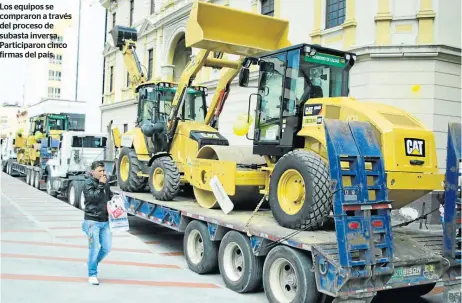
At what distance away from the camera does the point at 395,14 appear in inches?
558

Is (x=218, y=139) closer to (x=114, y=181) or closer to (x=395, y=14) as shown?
(x=114, y=181)

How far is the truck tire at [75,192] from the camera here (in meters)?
16.1

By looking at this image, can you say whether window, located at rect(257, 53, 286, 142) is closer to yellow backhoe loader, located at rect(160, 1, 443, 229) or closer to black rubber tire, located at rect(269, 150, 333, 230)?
yellow backhoe loader, located at rect(160, 1, 443, 229)

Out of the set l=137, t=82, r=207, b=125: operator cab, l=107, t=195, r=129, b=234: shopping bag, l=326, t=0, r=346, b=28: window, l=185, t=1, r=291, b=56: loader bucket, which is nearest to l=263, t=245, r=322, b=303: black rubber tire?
l=107, t=195, r=129, b=234: shopping bag

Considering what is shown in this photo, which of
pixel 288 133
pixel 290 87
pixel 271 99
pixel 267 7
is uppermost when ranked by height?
pixel 267 7

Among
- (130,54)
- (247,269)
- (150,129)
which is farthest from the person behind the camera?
(130,54)

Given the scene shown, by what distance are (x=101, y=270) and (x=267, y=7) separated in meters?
14.3

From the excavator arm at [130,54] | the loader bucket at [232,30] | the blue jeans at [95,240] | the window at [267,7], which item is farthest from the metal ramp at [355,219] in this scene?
the window at [267,7]

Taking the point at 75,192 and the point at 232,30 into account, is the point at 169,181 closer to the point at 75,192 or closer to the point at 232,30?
the point at 232,30

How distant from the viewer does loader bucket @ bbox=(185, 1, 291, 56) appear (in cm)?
896

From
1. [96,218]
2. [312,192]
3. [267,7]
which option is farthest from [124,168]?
[267,7]

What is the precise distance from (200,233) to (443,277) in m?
3.73

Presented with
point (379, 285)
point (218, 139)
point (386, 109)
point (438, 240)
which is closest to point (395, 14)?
point (218, 139)

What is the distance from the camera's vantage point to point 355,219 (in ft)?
17.7
